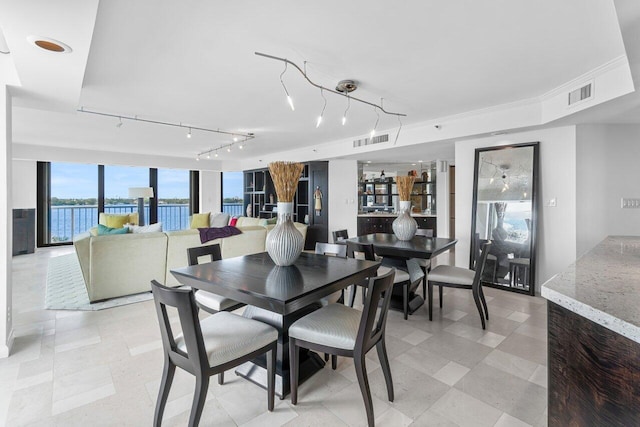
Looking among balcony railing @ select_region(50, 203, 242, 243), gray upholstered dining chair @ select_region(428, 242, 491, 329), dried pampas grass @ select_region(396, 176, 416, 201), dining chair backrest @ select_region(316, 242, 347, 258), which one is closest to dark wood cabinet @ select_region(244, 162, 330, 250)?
balcony railing @ select_region(50, 203, 242, 243)

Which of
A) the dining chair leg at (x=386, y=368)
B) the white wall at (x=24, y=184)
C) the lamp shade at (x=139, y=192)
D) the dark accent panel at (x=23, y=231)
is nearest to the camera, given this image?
the dining chair leg at (x=386, y=368)

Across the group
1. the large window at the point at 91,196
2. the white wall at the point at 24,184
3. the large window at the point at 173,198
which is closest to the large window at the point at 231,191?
the large window at the point at 173,198

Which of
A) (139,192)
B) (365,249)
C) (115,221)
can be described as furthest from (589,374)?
(139,192)

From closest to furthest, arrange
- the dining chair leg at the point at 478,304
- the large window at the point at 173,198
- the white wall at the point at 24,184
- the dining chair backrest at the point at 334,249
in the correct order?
1. the dining chair backrest at the point at 334,249
2. the dining chair leg at the point at 478,304
3. the white wall at the point at 24,184
4. the large window at the point at 173,198

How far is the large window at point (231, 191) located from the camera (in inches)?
396

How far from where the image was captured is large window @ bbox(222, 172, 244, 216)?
33.0 ft

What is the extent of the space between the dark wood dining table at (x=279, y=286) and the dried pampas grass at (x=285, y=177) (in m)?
0.54

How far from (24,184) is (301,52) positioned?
8.05 m

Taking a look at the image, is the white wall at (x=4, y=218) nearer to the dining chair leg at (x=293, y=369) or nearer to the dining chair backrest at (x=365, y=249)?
the dining chair leg at (x=293, y=369)

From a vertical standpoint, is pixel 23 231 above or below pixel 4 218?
below

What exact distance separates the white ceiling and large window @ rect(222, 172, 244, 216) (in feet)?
18.9

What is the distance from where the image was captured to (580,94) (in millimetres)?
3051

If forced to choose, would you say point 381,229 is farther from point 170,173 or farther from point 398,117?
point 170,173

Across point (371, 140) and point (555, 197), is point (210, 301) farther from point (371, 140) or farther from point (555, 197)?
point (555, 197)
